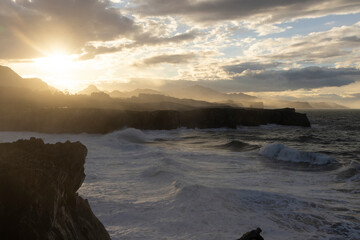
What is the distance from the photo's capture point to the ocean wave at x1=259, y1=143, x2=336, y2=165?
77.5ft

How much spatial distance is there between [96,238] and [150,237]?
Result: 3.07m

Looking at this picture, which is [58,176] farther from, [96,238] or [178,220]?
[178,220]

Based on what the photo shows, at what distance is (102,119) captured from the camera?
46531 millimetres

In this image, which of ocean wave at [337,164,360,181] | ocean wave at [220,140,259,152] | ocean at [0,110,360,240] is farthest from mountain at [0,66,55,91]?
ocean wave at [337,164,360,181]

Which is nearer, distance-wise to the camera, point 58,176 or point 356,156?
point 58,176

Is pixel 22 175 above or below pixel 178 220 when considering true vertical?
above

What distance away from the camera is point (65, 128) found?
146 feet

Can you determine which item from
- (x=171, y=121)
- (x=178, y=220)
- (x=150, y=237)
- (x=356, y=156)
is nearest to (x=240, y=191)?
(x=178, y=220)

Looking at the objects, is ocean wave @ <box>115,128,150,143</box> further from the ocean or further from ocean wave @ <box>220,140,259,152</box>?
the ocean

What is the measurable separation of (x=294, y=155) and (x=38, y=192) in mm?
24284

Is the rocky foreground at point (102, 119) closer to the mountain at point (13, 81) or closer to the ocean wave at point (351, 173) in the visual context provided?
the ocean wave at point (351, 173)

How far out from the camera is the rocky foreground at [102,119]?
43750 millimetres

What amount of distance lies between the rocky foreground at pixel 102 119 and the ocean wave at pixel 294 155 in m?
27.4

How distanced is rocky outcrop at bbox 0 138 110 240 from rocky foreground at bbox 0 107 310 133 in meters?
40.9
